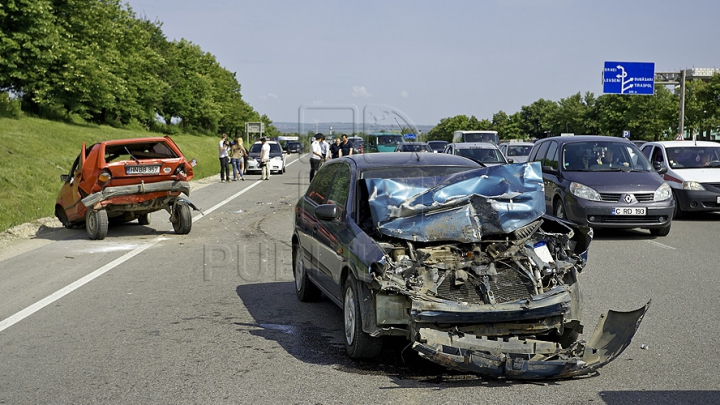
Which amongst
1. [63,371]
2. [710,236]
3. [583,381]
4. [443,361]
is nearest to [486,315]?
[443,361]

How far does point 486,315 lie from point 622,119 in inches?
3569

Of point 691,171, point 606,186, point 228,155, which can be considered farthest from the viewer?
point 228,155

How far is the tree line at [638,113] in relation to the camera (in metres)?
71.0

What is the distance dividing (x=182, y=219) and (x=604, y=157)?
26.7ft

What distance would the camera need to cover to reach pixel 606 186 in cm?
1342

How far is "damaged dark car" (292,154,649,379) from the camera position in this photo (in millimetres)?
5301

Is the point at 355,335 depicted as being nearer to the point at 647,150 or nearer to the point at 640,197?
the point at 640,197

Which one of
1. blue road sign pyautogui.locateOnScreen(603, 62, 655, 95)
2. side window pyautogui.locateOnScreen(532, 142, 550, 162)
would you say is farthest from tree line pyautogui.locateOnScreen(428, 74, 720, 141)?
side window pyautogui.locateOnScreen(532, 142, 550, 162)

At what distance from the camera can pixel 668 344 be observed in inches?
250

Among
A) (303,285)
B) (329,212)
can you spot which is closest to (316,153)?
Result: (303,285)

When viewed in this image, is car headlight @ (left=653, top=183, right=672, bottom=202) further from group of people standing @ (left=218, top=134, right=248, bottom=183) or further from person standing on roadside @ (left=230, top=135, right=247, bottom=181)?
person standing on roadside @ (left=230, top=135, right=247, bottom=181)

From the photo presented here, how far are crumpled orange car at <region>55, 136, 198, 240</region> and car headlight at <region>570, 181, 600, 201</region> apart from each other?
7.00 metres

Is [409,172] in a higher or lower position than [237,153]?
higher

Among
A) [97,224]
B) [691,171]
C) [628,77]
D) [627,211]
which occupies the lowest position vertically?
[97,224]
